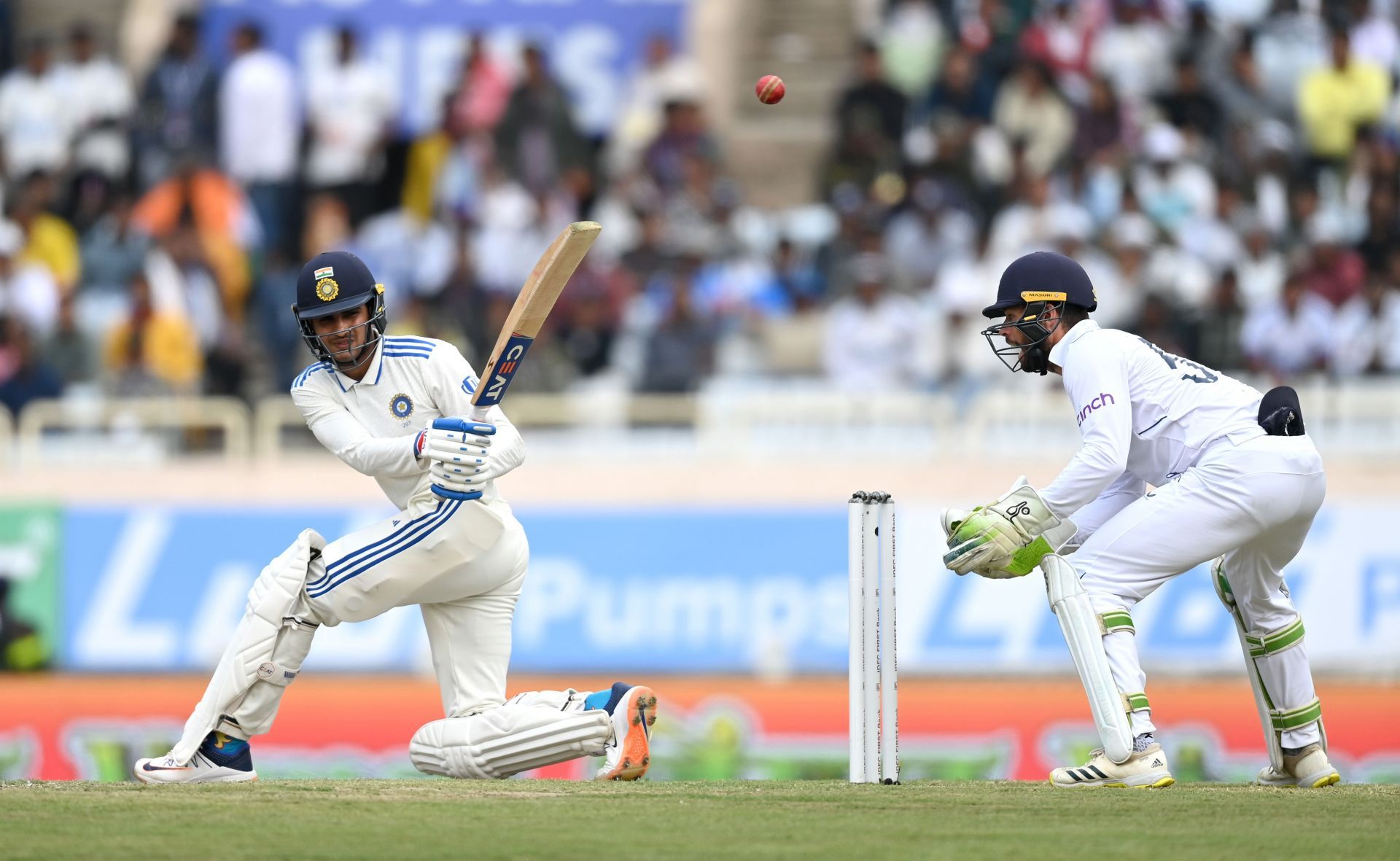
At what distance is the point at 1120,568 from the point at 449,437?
2.34 meters

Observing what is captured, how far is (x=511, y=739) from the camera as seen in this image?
7457 mm

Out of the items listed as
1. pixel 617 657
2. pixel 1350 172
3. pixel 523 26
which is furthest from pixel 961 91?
pixel 617 657

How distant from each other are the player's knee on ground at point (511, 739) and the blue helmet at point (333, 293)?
134 centimetres

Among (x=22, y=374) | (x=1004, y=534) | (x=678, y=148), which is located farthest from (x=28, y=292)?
(x=1004, y=534)

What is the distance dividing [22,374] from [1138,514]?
8.89m

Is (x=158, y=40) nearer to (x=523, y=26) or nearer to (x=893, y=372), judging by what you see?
(x=523, y=26)

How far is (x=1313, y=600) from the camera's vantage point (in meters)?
12.4

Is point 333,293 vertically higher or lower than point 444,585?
higher

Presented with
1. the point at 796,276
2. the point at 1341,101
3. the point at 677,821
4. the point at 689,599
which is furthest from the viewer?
the point at 1341,101

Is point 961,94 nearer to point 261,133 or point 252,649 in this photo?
point 261,133

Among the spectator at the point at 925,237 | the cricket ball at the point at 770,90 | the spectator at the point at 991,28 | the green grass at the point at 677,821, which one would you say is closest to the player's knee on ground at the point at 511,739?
the green grass at the point at 677,821

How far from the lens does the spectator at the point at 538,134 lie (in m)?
15.9

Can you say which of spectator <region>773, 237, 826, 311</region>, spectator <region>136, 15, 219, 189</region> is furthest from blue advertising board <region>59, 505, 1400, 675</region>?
spectator <region>136, 15, 219, 189</region>

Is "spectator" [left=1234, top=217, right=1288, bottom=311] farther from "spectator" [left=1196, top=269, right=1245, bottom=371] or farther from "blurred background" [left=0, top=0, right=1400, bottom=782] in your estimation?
"spectator" [left=1196, top=269, right=1245, bottom=371]
